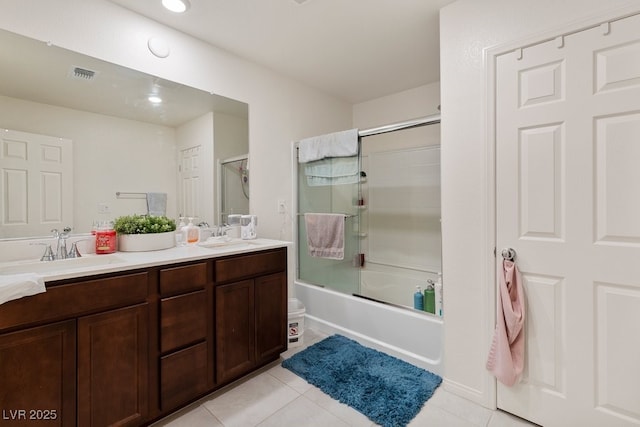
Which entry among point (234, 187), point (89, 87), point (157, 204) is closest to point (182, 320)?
point (157, 204)

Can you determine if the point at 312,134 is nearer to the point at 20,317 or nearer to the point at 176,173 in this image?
the point at 176,173

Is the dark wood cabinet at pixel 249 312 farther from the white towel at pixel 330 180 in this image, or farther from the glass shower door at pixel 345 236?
the white towel at pixel 330 180

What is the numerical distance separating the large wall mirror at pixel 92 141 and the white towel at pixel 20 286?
2.12 ft

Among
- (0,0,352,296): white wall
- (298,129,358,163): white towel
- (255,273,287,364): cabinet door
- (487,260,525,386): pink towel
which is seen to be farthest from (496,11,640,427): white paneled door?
(0,0,352,296): white wall

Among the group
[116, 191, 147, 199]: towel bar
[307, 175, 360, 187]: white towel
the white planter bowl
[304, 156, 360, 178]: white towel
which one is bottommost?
the white planter bowl

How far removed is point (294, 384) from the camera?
72.4 inches

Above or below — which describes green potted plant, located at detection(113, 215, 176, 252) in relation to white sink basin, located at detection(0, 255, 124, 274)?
above

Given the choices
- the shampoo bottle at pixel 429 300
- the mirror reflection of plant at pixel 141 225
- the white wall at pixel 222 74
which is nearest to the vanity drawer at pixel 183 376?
the mirror reflection of plant at pixel 141 225

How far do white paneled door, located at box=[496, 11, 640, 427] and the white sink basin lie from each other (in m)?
2.15

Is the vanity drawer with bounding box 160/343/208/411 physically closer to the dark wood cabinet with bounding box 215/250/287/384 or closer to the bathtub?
the dark wood cabinet with bounding box 215/250/287/384

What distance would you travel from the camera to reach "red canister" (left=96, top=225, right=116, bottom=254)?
1.65 m

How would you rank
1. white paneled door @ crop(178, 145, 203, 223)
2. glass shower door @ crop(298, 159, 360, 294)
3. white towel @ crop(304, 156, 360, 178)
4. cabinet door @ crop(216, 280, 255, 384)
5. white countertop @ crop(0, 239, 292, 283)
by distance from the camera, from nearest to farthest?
1. white countertop @ crop(0, 239, 292, 283)
2. cabinet door @ crop(216, 280, 255, 384)
3. white paneled door @ crop(178, 145, 203, 223)
4. white towel @ crop(304, 156, 360, 178)
5. glass shower door @ crop(298, 159, 360, 294)

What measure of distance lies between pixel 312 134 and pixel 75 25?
6.45 ft

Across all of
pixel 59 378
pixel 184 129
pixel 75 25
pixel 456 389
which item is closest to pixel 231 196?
pixel 184 129
